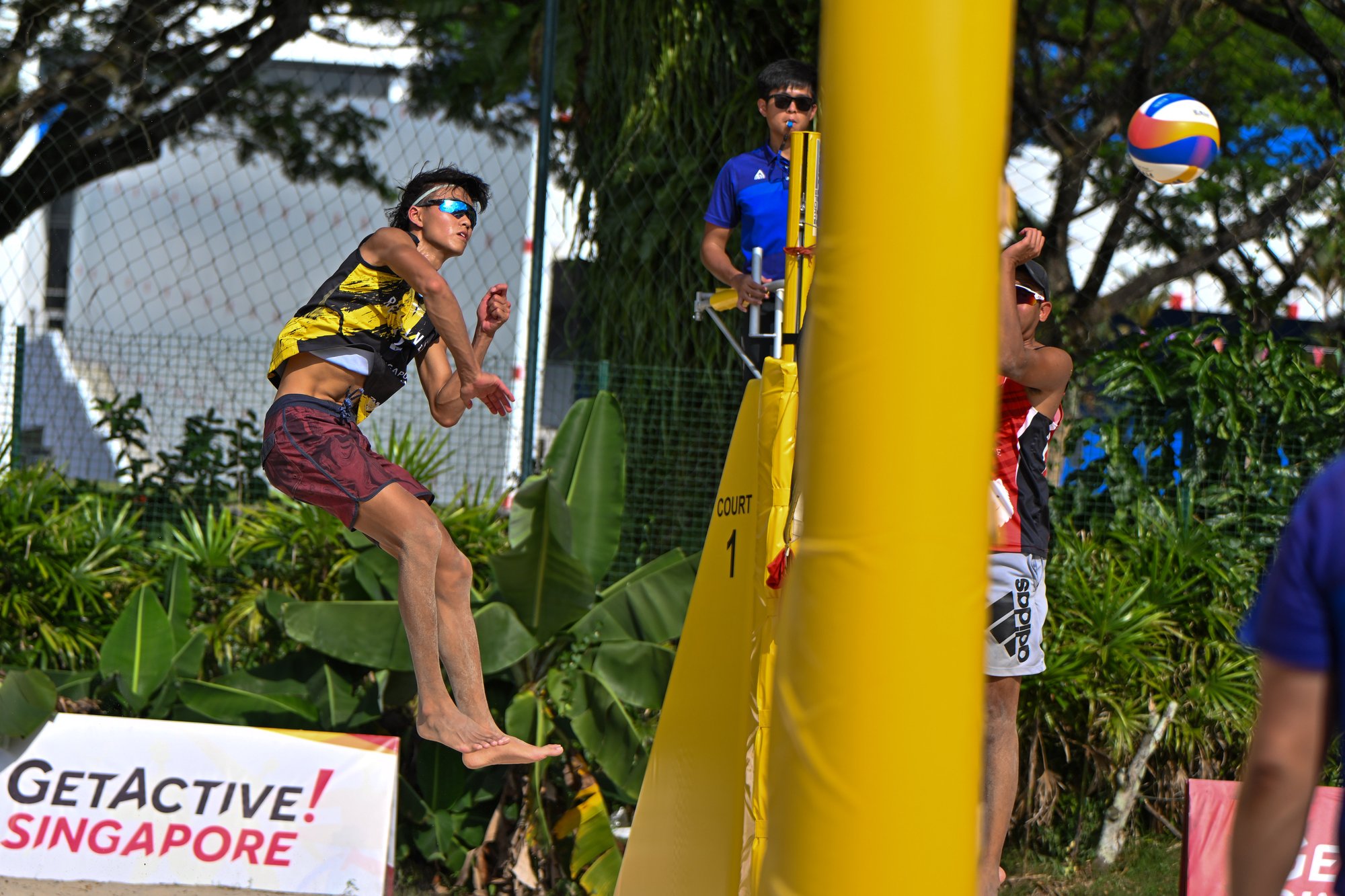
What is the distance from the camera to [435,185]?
4172 mm

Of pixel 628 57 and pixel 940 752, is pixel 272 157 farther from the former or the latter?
pixel 940 752

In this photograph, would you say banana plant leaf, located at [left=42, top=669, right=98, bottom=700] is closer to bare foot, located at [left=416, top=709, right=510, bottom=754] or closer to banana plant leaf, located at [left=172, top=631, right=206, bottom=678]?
banana plant leaf, located at [left=172, top=631, right=206, bottom=678]

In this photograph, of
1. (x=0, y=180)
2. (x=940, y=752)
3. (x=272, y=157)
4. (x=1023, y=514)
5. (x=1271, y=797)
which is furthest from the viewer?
(x=272, y=157)

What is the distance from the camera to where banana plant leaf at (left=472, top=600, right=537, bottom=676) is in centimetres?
569

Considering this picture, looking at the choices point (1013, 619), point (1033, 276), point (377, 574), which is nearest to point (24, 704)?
point (377, 574)

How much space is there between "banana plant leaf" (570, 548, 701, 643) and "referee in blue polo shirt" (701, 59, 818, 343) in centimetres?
164

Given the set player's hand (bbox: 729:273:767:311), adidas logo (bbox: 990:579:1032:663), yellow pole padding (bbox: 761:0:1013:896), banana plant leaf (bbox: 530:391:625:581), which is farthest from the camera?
banana plant leaf (bbox: 530:391:625:581)

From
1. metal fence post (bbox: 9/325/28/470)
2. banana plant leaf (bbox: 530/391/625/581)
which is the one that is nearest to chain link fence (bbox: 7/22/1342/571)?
metal fence post (bbox: 9/325/28/470)

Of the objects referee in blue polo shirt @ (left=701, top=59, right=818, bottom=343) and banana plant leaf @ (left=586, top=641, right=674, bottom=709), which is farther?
banana plant leaf @ (left=586, top=641, right=674, bottom=709)

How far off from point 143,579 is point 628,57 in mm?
4326

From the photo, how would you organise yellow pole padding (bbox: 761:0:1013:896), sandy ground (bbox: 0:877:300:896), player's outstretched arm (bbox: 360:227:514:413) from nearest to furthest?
1. yellow pole padding (bbox: 761:0:1013:896)
2. player's outstretched arm (bbox: 360:227:514:413)
3. sandy ground (bbox: 0:877:300:896)

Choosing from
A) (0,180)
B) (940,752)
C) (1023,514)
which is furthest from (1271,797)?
(0,180)

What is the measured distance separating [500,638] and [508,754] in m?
1.66

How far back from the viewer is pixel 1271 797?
1556 mm
